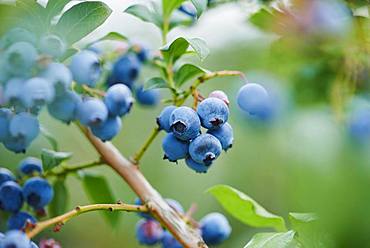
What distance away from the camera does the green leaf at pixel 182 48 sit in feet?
2.62

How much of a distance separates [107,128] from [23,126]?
14 cm

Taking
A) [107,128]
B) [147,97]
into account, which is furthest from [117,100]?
[147,97]

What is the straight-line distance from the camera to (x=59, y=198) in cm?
110

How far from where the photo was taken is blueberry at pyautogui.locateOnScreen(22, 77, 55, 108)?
0.70 metres

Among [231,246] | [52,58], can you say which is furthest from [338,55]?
[231,246]

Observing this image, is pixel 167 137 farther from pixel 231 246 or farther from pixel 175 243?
pixel 231 246

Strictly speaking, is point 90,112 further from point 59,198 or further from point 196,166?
point 59,198

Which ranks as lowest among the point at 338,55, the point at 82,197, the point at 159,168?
the point at 82,197

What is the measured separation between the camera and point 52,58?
742mm

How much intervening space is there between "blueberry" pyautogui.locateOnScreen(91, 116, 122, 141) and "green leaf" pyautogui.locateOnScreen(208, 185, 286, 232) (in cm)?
24

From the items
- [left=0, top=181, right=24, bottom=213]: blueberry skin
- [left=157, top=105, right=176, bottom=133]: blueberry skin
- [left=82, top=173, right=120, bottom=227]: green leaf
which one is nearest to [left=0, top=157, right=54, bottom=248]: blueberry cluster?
[left=0, top=181, right=24, bottom=213]: blueberry skin

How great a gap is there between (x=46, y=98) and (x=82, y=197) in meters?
2.32

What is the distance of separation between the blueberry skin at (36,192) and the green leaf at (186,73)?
257mm

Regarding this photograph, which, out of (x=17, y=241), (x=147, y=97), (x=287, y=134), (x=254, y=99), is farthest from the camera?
(x=147, y=97)
